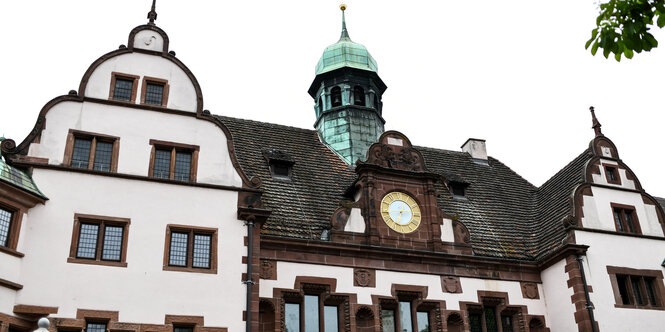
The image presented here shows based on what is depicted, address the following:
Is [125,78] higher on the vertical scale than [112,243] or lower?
higher

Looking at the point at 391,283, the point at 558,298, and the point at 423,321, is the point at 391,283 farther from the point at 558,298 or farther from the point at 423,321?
the point at 558,298

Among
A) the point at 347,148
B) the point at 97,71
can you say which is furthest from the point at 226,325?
the point at 347,148

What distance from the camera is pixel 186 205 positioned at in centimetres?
1986

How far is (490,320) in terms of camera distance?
23.2 meters

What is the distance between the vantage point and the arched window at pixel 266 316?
20.2 meters

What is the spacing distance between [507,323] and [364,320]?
16.7ft

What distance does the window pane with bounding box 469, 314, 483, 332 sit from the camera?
75.3 feet

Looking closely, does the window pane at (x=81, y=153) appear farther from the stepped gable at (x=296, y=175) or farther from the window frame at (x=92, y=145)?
the stepped gable at (x=296, y=175)

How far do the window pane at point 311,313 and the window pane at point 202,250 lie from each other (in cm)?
345

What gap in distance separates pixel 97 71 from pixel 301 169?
8015 mm

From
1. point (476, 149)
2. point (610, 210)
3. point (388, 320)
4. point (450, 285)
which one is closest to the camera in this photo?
point (388, 320)

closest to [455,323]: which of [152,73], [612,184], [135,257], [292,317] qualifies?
[292,317]

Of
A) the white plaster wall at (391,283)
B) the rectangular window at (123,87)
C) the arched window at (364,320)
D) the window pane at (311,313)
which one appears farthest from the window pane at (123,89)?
the arched window at (364,320)

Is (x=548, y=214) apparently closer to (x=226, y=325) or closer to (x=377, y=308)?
(x=377, y=308)
